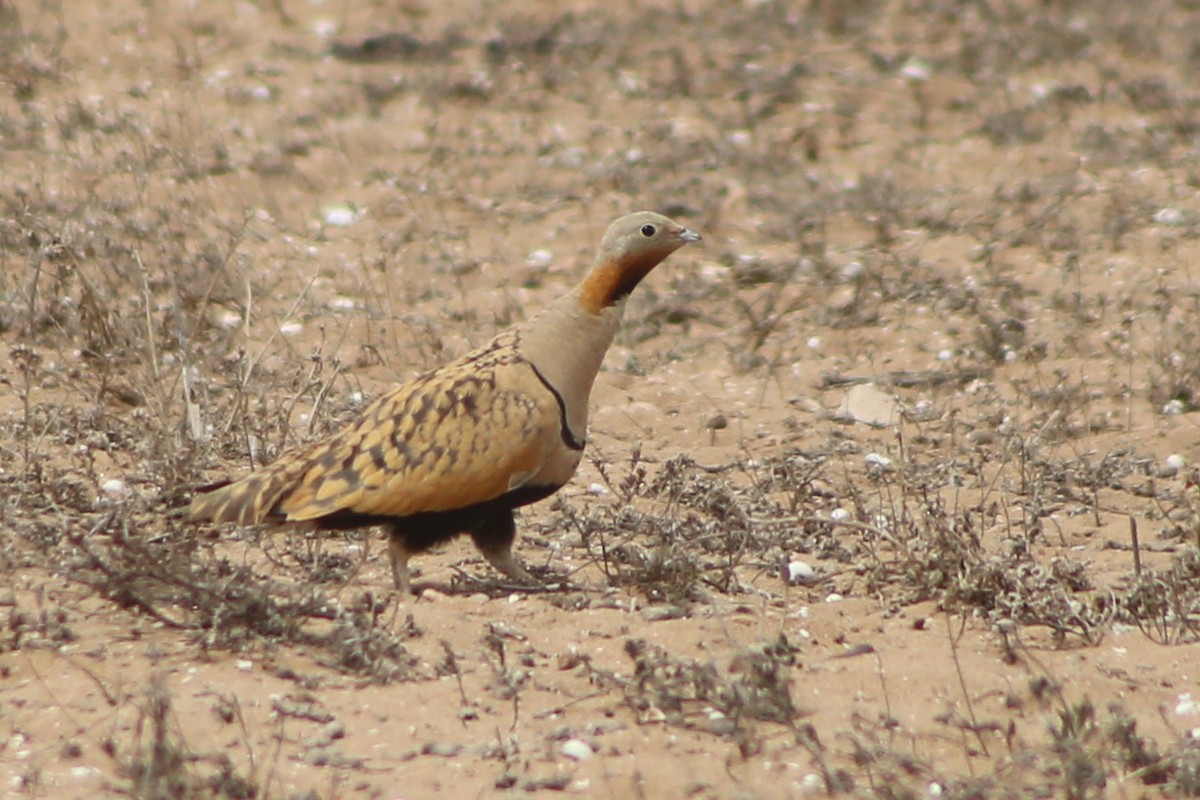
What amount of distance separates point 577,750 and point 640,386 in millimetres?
4255

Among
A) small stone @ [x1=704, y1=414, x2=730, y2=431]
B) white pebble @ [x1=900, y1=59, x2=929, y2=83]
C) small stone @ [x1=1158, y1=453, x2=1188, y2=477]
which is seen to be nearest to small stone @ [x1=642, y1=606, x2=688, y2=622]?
small stone @ [x1=704, y1=414, x2=730, y2=431]

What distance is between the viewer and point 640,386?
875cm

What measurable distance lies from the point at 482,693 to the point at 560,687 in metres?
0.21

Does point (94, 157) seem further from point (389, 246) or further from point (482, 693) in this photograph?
point (482, 693)

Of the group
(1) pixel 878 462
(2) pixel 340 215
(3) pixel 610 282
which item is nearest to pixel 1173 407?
(1) pixel 878 462

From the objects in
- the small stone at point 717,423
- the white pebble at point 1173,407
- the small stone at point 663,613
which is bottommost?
the white pebble at point 1173,407

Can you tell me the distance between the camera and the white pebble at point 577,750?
4574mm

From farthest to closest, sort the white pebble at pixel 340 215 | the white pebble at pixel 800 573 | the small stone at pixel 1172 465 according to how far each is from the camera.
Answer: the white pebble at pixel 340 215, the small stone at pixel 1172 465, the white pebble at pixel 800 573

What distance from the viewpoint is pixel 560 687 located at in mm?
4996

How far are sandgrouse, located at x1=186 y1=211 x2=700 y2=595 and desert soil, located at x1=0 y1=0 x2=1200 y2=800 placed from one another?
234 millimetres

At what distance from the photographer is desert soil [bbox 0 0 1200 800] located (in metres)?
4.70

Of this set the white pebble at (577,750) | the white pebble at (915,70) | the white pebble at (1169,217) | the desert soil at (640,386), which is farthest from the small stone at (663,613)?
the white pebble at (915,70)

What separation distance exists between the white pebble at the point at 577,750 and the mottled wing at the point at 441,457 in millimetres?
1265

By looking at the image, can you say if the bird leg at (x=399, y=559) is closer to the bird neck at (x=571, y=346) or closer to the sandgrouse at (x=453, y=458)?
the sandgrouse at (x=453, y=458)
